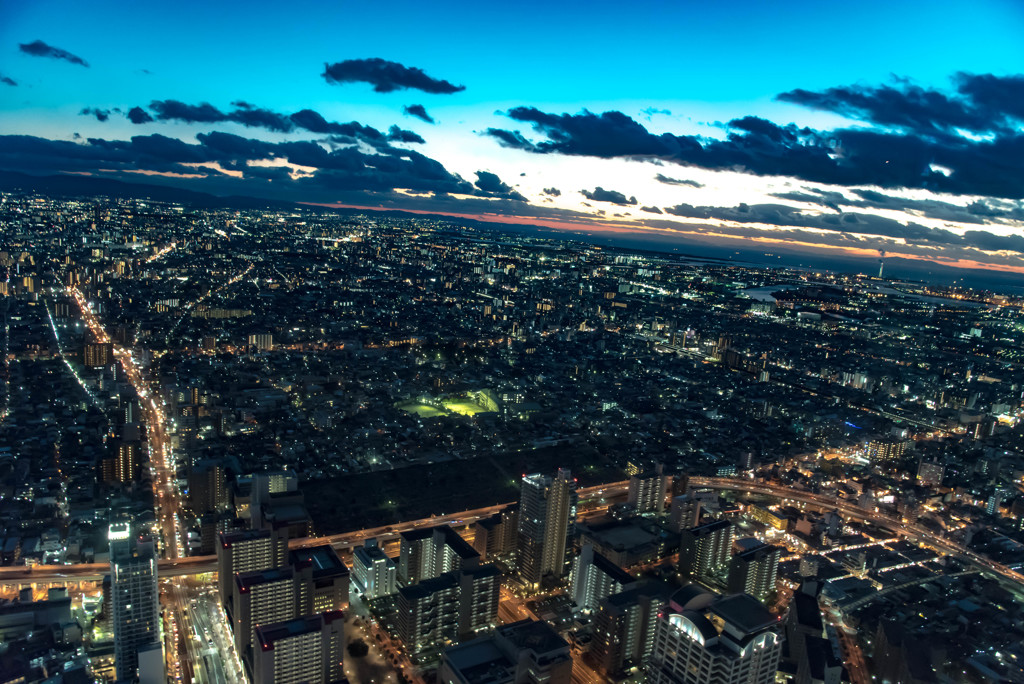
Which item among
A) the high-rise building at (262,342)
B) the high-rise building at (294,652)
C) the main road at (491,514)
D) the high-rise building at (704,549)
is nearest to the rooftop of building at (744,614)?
the high-rise building at (294,652)

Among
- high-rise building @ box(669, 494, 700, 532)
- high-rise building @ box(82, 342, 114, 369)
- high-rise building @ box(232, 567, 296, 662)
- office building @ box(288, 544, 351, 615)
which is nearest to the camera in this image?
high-rise building @ box(232, 567, 296, 662)

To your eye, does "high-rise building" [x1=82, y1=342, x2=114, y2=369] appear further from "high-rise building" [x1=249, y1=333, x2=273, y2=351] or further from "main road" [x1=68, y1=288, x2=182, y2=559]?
"high-rise building" [x1=249, y1=333, x2=273, y2=351]

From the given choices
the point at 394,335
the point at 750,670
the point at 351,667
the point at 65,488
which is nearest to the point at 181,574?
the point at 351,667

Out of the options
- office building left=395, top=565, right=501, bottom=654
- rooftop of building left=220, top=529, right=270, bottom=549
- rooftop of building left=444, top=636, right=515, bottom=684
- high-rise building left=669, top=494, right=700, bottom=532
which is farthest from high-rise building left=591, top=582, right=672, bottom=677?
rooftop of building left=220, top=529, right=270, bottom=549

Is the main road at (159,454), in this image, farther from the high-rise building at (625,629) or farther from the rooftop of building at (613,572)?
the high-rise building at (625,629)

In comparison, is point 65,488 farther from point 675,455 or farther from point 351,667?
point 675,455
